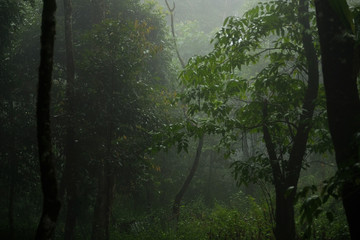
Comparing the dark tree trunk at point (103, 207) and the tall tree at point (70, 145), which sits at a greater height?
the tall tree at point (70, 145)

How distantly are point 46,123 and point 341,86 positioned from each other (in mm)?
2210

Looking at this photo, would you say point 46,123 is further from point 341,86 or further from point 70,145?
point 70,145

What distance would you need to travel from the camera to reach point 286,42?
15.3 ft

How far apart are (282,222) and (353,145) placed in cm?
239

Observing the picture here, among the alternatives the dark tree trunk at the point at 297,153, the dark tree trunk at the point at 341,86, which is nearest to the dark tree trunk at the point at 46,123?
the dark tree trunk at the point at 341,86

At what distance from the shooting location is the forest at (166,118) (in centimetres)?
248

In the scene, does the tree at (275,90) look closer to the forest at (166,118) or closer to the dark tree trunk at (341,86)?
the forest at (166,118)

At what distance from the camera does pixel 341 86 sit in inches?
96.3

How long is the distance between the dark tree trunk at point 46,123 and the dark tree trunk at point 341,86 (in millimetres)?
2067

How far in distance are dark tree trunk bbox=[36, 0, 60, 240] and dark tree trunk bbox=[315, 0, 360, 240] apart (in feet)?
6.78

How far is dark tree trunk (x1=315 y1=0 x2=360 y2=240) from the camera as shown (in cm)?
235

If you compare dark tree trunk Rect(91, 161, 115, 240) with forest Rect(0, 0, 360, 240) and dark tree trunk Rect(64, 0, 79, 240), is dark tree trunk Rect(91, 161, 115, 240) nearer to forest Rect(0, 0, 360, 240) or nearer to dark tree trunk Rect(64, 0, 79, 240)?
forest Rect(0, 0, 360, 240)

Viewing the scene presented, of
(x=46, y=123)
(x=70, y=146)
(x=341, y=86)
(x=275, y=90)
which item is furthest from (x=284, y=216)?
(x=70, y=146)

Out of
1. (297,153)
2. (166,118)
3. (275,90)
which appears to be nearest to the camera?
(297,153)
